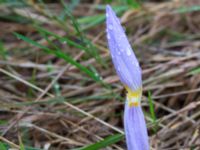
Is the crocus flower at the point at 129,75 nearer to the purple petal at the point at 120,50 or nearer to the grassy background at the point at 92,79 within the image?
the purple petal at the point at 120,50

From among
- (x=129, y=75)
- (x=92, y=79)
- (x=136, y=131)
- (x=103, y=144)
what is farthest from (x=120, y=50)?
(x=92, y=79)

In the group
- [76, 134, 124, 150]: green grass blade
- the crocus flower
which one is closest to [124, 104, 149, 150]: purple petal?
the crocus flower

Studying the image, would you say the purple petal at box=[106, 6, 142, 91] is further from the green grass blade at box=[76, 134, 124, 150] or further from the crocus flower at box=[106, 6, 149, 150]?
the green grass blade at box=[76, 134, 124, 150]

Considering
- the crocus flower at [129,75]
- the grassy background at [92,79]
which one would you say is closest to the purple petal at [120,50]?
the crocus flower at [129,75]

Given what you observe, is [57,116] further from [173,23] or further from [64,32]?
[173,23]

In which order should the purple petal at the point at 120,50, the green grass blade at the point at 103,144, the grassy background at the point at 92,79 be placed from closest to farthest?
the purple petal at the point at 120,50, the green grass blade at the point at 103,144, the grassy background at the point at 92,79

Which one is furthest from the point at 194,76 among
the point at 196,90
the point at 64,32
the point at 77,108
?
the point at 64,32

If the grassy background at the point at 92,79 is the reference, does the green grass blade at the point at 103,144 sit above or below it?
below

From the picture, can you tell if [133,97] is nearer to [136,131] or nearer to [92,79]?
[136,131]
